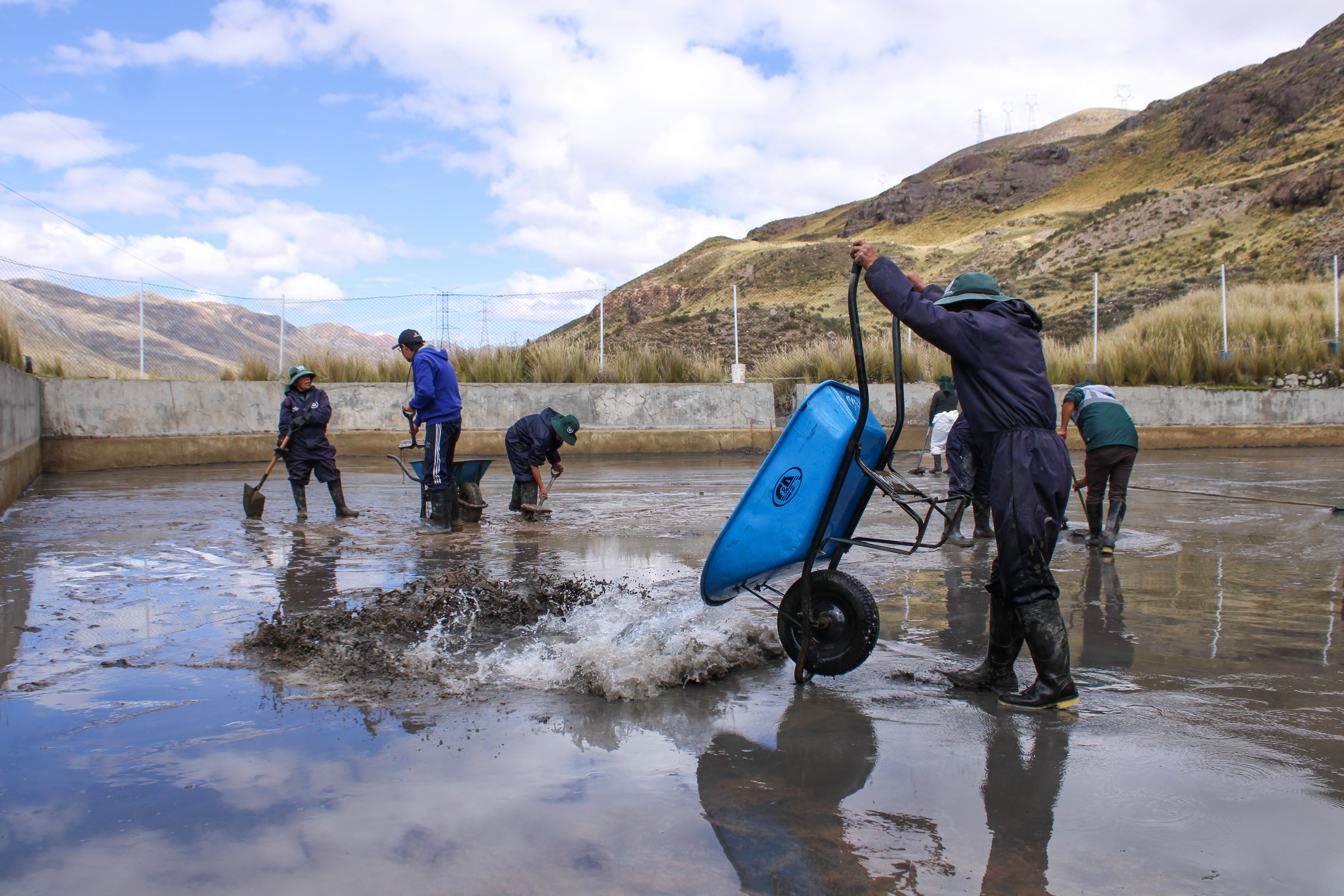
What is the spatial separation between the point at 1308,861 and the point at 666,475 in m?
10.2

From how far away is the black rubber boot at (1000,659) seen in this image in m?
3.40

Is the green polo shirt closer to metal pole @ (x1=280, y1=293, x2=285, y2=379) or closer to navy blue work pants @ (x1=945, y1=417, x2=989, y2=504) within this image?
navy blue work pants @ (x1=945, y1=417, x2=989, y2=504)

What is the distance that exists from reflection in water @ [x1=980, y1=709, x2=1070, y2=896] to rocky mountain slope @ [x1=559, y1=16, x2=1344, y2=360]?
46.3 feet

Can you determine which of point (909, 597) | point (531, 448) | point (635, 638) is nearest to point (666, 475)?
point (531, 448)

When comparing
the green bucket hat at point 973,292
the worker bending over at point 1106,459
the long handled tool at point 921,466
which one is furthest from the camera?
the long handled tool at point 921,466

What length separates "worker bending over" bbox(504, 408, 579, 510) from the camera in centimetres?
832

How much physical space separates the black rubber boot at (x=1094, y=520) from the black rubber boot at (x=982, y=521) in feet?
2.66

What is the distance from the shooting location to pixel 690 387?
52.0 ft

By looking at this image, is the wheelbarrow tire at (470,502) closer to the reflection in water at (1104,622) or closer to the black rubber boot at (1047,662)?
the reflection in water at (1104,622)

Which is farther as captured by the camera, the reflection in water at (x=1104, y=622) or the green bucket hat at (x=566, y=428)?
the green bucket hat at (x=566, y=428)

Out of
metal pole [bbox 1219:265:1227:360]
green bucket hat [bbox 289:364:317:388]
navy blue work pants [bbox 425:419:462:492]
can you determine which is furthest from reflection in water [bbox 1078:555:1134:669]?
metal pole [bbox 1219:265:1227:360]

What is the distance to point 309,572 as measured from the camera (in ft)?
18.6

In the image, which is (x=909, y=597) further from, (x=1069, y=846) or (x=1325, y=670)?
(x=1069, y=846)

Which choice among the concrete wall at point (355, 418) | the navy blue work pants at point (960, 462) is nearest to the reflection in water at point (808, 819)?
the navy blue work pants at point (960, 462)
